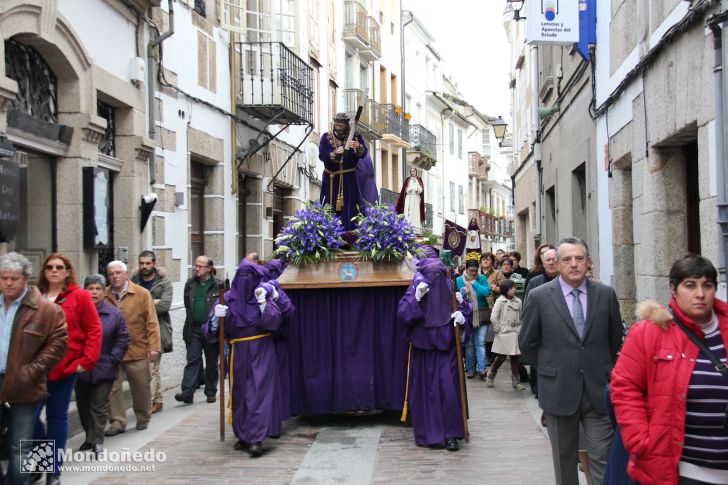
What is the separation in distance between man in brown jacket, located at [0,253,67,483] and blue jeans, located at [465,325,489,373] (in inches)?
285

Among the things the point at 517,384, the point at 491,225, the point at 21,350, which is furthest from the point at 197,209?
the point at 491,225

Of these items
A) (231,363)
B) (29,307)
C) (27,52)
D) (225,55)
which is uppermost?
Answer: (225,55)

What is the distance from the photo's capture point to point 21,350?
5.72 meters

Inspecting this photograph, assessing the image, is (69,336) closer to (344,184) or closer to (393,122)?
(344,184)

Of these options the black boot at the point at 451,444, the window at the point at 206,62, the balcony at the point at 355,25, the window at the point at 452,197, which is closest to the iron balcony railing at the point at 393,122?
the balcony at the point at 355,25

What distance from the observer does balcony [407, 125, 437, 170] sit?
123 ft

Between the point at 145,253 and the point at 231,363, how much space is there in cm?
264

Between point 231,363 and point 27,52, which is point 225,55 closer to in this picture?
point 27,52

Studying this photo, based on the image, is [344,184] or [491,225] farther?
[491,225]

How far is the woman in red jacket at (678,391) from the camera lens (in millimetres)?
3578

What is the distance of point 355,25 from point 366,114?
3.66 metres

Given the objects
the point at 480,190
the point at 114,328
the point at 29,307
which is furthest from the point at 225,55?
the point at 480,190

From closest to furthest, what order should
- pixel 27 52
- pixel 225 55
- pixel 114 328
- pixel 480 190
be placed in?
pixel 114 328 → pixel 27 52 → pixel 225 55 → pixel 480 190

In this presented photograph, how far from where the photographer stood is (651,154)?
8758 mm
